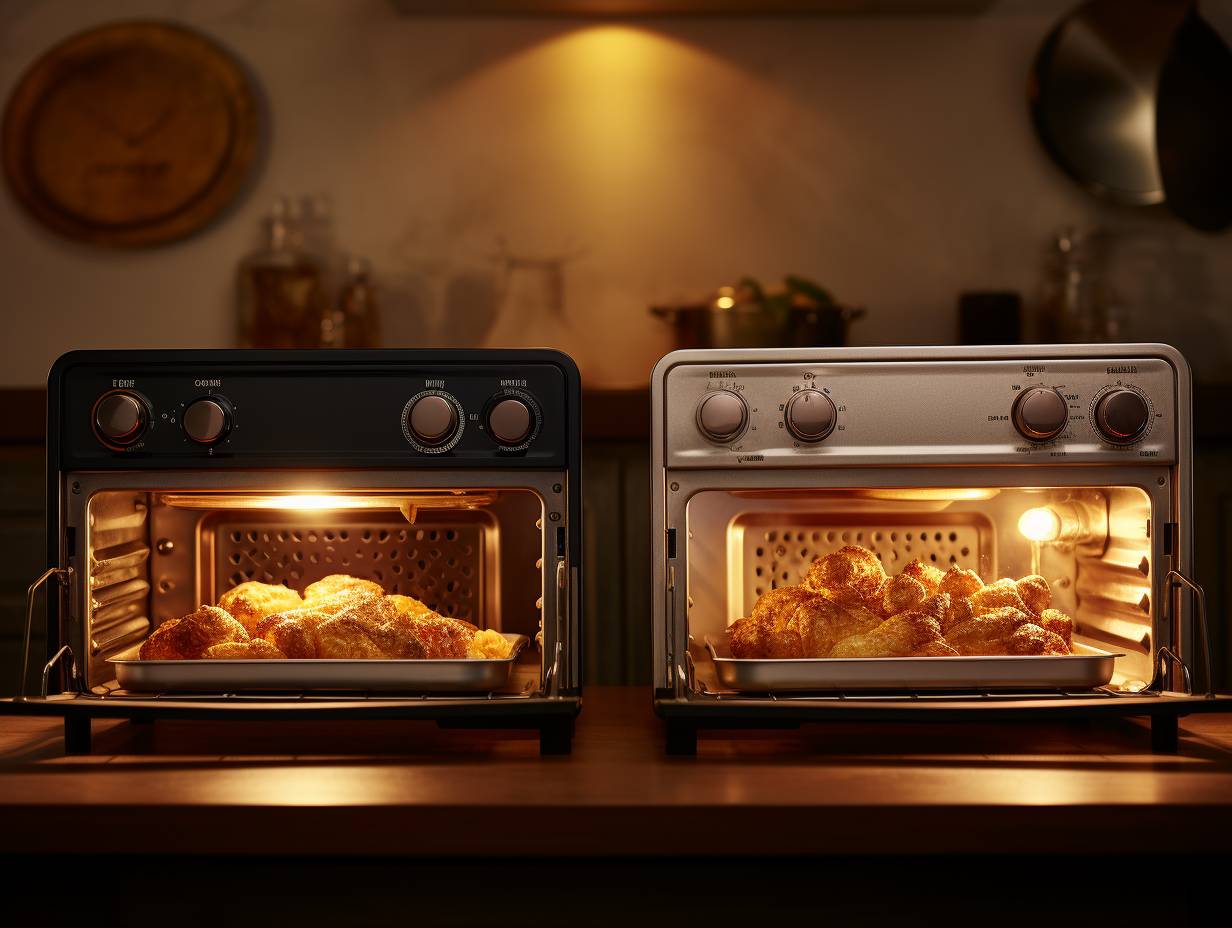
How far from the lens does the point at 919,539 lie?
3.87 ft

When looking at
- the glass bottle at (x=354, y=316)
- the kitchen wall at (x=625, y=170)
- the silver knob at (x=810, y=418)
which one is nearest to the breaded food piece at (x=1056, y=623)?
the silver knob at (x=810, y=418)

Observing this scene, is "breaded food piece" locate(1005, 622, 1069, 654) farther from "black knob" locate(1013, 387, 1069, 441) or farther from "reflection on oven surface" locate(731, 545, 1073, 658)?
"black knob" locate(1013, 387, 1069, 441)

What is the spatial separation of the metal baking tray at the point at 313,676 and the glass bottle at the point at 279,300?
4.61ft

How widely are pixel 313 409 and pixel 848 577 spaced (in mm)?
540

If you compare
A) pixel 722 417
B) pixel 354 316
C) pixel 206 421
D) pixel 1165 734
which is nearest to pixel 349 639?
pixel 206 421

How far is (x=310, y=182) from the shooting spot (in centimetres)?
235

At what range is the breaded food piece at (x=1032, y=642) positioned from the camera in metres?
0.94

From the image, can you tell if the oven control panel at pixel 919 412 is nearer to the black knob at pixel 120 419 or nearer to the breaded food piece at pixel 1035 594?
the breaded food piece at pixel 1035 594

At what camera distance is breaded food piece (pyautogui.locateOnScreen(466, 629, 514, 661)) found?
0.99 metres

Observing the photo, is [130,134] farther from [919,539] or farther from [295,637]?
[919,539]

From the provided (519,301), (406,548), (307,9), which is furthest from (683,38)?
(406,548)
